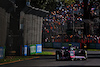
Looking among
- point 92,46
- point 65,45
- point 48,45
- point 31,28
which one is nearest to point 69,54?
point 31,28

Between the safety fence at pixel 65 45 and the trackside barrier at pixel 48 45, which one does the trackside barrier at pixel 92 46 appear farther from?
the trackside barrier at pixel 48 45

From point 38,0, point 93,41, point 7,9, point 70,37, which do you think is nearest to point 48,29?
point 70,37

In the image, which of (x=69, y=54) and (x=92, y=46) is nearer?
(x=69, y=54)

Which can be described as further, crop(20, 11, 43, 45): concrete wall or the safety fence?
the safety fence

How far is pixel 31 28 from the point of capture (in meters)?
23.2

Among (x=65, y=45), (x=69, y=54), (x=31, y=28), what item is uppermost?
(x=31, y=28)

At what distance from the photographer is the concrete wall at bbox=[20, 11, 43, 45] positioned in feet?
71.7

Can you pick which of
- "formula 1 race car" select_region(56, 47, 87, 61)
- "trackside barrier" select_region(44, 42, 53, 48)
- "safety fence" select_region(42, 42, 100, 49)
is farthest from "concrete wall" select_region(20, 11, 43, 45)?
"trackside barrier" select_region(44, 42, 53, 48)

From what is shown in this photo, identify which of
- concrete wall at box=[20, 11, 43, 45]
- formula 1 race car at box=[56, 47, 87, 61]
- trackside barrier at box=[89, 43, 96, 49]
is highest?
concrete wall at box=[20, 11, 43, 45]

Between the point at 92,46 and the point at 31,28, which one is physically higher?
the point at 31,28

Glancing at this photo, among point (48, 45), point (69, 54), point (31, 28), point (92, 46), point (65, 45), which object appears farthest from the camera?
point (48, 45)

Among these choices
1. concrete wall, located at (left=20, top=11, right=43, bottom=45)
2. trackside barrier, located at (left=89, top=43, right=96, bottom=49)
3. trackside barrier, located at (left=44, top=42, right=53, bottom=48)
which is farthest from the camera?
trackside barrier, located at (left=44, top=42, right=53, bottom=48)

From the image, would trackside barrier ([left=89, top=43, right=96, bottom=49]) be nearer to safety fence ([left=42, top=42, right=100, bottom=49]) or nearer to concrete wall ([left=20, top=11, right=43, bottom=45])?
safety fence ([left=42, top=42, right=100, bottom=49])

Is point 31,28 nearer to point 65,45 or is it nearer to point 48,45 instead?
point 65,45
